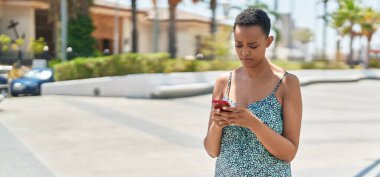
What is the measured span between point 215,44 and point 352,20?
2484 cm

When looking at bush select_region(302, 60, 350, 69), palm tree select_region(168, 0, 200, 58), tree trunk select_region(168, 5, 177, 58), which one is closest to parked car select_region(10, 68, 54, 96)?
palm tree select_region(168, 0, 200, 58)

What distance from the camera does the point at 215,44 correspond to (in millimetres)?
27438

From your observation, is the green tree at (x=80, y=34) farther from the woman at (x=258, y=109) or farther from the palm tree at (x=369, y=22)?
the woman at (x=258, y=109)

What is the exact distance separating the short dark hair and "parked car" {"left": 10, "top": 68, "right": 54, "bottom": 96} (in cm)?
1774

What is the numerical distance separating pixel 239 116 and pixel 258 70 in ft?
1.04

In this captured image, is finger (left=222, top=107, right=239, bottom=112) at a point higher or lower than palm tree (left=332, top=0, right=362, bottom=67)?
lower

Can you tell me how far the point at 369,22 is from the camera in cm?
4809

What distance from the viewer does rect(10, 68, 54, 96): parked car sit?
18.4 metres

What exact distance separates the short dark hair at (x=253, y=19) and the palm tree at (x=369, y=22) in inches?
1895

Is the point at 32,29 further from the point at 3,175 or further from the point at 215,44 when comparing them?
the point at 3,175

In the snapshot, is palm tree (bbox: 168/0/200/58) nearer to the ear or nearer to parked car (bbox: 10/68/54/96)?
parked car (bbox: 10/68/54/96)

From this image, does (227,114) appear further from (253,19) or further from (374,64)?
(374,64)

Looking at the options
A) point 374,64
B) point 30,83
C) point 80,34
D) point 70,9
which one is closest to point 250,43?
point 30,83

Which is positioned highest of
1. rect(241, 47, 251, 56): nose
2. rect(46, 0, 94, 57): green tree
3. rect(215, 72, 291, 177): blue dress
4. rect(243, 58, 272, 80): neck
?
rect(46, 0, 94, 57): green tree
